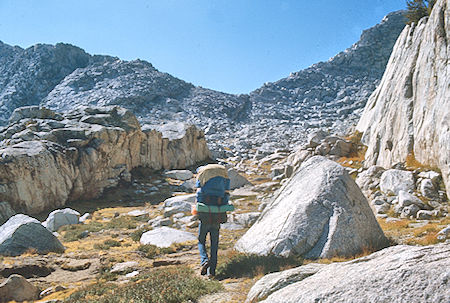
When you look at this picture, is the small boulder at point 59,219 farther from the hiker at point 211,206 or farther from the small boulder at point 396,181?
the small boulder at point 396,181

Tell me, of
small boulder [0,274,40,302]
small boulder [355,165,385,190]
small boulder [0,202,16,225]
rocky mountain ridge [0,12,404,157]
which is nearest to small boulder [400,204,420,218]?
small boulder [355,165,385,190]

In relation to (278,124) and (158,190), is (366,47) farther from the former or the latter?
(158,190)

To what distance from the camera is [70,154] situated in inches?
898

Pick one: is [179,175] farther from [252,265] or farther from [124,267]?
[252,265]

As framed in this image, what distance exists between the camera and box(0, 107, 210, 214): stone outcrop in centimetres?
1870

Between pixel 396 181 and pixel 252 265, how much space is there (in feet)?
37.0

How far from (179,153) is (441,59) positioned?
3106 cm

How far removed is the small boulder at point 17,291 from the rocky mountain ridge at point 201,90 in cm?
6332

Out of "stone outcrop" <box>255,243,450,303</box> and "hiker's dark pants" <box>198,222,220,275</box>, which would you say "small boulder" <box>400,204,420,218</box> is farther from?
"stone outcrop" <box>255,243,450,303</box>

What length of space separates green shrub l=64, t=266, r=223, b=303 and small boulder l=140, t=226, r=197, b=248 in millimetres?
4844

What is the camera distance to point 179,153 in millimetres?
39938

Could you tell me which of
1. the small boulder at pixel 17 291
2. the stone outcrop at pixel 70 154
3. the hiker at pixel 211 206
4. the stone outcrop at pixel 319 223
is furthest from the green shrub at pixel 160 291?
the stone outcrop at pixel 70 154

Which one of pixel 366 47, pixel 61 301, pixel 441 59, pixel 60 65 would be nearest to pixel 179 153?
pixel 441 59

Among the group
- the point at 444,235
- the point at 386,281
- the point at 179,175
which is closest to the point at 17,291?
the point at 386,281
